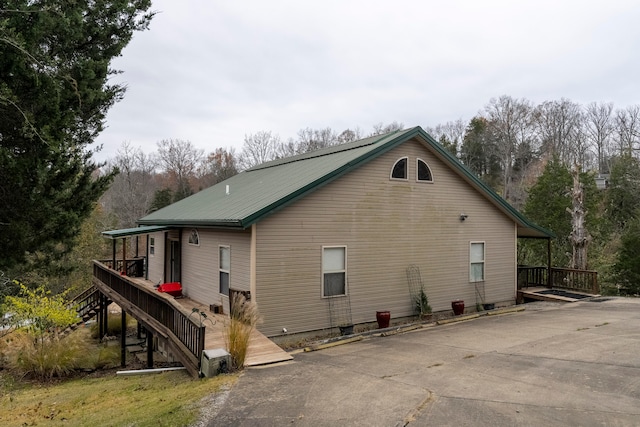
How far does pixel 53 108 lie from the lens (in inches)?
356

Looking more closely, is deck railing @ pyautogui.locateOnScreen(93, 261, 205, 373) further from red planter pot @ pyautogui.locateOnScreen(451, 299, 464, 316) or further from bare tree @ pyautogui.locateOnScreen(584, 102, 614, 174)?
bare tree @ pyautogui.locateOnScreen(584, 102, 614, 174)

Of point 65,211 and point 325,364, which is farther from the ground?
point 65,211

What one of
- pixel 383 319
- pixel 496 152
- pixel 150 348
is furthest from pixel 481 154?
pixel 150 348

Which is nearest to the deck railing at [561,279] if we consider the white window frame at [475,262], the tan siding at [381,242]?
the tan siding at [381,242]

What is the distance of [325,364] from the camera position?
8.09 metres

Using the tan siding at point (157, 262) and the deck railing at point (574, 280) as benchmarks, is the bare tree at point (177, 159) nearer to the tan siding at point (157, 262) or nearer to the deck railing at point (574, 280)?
the tan siding at point (157, 262)

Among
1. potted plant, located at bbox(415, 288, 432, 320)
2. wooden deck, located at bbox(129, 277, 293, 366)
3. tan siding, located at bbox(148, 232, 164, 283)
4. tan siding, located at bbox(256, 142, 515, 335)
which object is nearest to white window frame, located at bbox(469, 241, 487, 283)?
tan siding, located at bbox(256, 142, 515, 335)

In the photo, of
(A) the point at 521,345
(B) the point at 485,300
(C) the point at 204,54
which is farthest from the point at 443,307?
(C) the point at 204,54

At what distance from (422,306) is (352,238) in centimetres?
320

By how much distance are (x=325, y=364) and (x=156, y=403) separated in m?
3.06

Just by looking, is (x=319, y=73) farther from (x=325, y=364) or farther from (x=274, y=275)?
(x=325, y=364)

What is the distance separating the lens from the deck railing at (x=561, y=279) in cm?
1712

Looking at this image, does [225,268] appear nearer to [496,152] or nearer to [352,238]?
[352,238]

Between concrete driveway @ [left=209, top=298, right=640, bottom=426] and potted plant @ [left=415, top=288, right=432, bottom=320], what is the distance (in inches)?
80.8
